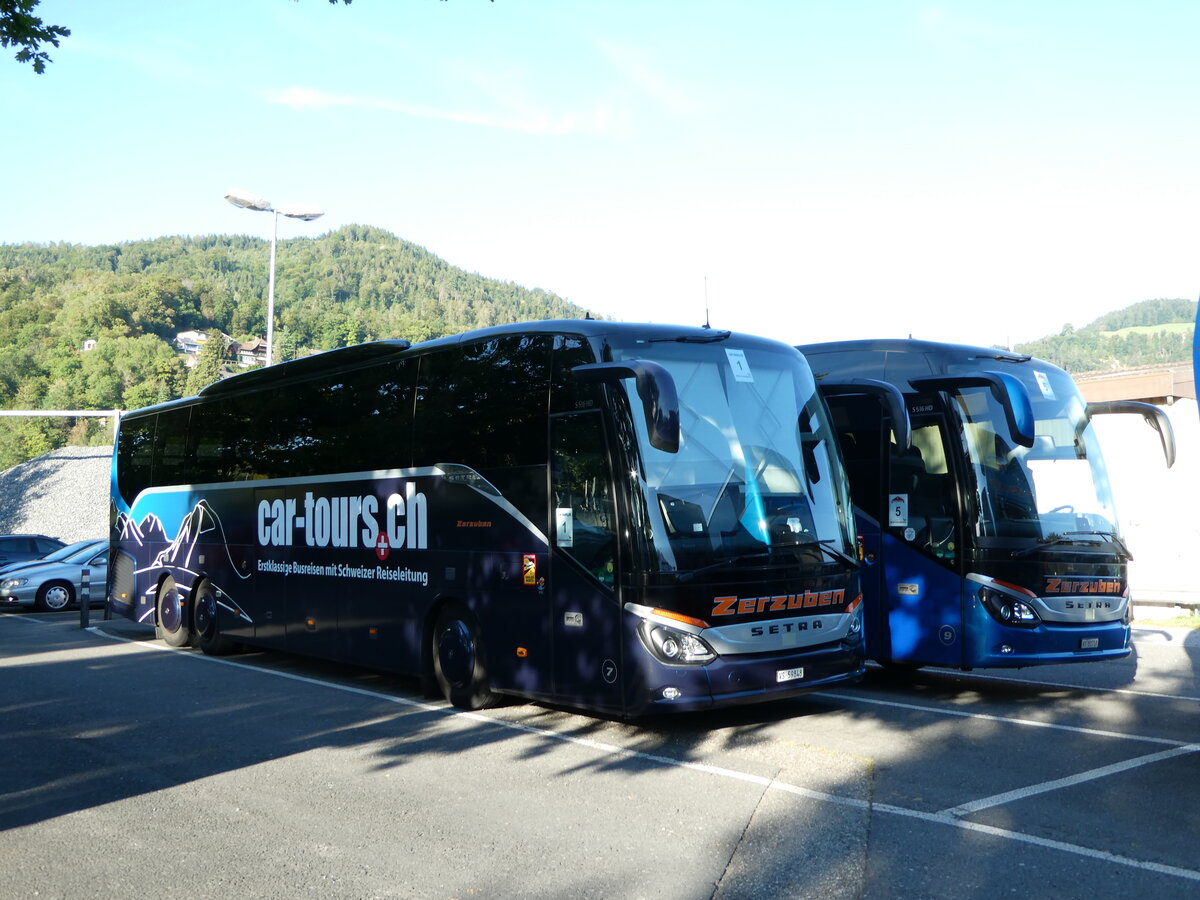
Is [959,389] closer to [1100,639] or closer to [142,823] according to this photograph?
[1100,639]

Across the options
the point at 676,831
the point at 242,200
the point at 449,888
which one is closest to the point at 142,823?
the point at 449,888

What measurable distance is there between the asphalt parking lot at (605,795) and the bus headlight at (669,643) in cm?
72

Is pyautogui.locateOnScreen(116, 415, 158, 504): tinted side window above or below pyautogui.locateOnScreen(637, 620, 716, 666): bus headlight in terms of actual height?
above

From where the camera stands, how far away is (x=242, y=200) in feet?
84.1

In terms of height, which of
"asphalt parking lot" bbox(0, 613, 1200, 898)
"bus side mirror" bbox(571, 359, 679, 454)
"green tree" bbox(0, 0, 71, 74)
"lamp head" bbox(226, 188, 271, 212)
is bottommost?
"asphalt parking lot" bbox(0, 613, 1200, 898)

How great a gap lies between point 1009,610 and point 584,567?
3.98 metres

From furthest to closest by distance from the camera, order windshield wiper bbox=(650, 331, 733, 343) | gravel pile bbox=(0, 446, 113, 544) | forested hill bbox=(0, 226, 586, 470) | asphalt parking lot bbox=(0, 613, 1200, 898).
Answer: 1. forested hill bbox=(0, 226, 586, 470)
2. gravel pile bbox=(0, 446, 113, 544)
3. windshield wiper bbox=(650, 331, 733, 343)
4. asphalt parking lot bbox=(0, 613, 1200, 898)

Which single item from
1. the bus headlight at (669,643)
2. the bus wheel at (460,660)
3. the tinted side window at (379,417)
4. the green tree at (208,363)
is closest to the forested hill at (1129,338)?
the tinted side window at (379,417)

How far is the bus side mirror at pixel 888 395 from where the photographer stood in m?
9.41

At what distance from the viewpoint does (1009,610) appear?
995cm

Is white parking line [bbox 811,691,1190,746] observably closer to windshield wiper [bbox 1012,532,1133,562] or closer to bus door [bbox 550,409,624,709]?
windshield wiper [bbox 1012,532,1133,562]

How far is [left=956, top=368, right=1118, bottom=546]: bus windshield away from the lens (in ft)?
33.0

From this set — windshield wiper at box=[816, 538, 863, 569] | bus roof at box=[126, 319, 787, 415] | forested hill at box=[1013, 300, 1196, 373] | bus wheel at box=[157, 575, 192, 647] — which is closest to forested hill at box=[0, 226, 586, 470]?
forested hill at box=[1013, 300, 1196, 373]

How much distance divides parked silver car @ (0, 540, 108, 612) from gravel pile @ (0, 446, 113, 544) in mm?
25934
